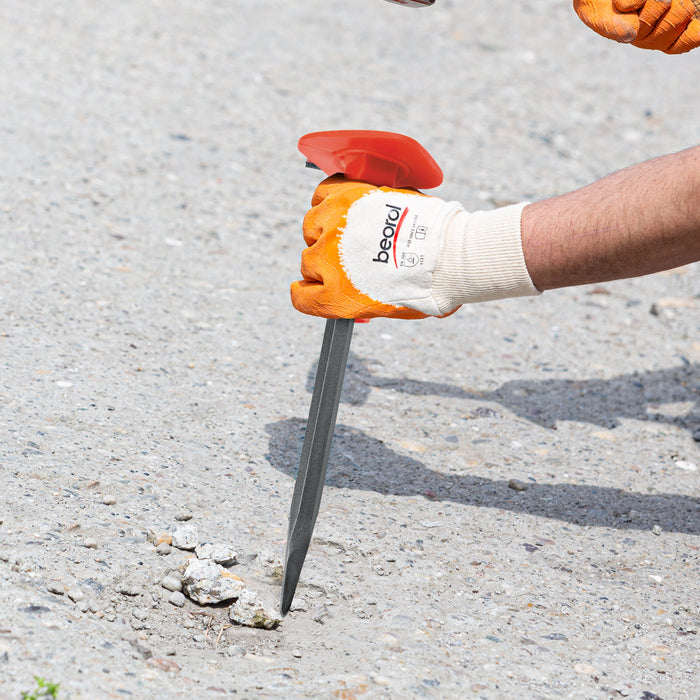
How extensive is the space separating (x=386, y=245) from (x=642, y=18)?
2.32 feet

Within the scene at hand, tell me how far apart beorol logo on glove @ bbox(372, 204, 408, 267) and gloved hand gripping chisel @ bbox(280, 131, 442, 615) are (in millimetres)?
111

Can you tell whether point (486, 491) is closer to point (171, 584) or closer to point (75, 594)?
point (171, 584)

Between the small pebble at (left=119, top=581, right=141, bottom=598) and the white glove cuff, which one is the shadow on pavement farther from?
the small pebble at (left=119, top=581, right=141, bottom=598)

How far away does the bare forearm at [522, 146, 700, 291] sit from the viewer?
147 cm

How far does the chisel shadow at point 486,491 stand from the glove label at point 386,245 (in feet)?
1.85

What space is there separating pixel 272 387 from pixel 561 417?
840 mm

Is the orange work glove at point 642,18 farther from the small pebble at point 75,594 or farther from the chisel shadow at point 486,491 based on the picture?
the small pebble at point 75,594

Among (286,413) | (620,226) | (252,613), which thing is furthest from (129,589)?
(620,226)

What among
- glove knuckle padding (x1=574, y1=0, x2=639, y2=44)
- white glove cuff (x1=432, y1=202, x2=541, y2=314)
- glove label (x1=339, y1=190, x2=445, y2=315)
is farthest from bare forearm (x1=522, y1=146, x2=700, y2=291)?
glove knuckle padding (x1=574, y1=0, x2=639, y2=44)

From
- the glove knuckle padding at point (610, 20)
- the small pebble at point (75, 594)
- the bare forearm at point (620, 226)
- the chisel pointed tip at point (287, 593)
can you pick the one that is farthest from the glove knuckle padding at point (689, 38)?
the small pebble at point (75, 594)

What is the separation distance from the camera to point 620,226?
151 cm

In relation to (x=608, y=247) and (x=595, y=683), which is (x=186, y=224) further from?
(x=595, y=683)

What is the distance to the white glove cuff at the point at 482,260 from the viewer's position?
1.61m

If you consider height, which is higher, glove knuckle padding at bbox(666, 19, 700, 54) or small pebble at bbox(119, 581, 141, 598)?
glove knuckle padding at bbox(666, 19, 700, 54)
